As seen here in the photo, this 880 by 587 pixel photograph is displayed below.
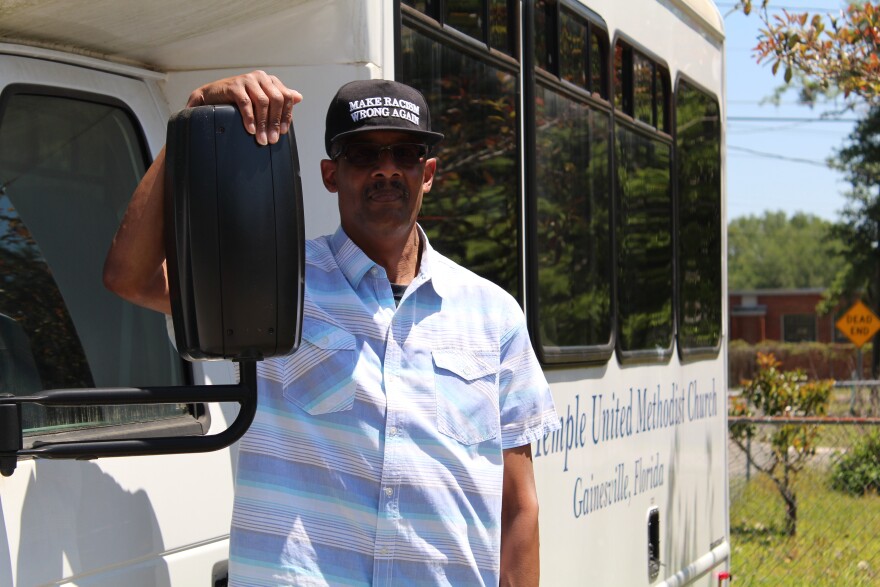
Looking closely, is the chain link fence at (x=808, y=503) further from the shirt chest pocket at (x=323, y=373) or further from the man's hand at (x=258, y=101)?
the man's hand at (x=258, y=101)

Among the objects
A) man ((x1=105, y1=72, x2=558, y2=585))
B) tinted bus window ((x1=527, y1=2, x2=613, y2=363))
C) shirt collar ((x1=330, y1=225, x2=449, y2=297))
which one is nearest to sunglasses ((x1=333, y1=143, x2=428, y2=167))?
man ((x1=105, y1=72, x2=558, y2=585))

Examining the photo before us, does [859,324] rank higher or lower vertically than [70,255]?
lower

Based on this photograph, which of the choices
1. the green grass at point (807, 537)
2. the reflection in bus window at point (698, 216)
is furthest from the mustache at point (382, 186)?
the green grass at point (807, 537)

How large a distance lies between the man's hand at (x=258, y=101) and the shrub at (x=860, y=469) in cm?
979

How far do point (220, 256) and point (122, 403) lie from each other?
0.84 ft

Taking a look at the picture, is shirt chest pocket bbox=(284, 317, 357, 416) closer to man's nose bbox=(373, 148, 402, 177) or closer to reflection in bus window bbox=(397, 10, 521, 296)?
man's nose bbox=(373, 148, 402, 177)

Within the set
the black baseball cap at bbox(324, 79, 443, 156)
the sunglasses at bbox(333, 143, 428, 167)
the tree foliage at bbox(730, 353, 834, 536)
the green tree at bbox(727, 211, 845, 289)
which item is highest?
the green tree at bbox(727, 211, 845, 289)

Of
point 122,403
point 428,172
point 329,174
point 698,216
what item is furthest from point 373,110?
→ point 698,216

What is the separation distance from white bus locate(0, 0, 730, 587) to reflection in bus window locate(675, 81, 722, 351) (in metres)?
0.02

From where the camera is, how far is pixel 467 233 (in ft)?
10.7

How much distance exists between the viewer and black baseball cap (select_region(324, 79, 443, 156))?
2.34 metres

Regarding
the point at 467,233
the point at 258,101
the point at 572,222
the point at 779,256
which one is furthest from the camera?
the point at 779,256

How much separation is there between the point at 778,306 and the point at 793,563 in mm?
54990

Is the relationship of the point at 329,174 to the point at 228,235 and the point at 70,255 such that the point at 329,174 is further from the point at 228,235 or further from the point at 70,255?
the point at 228,235
